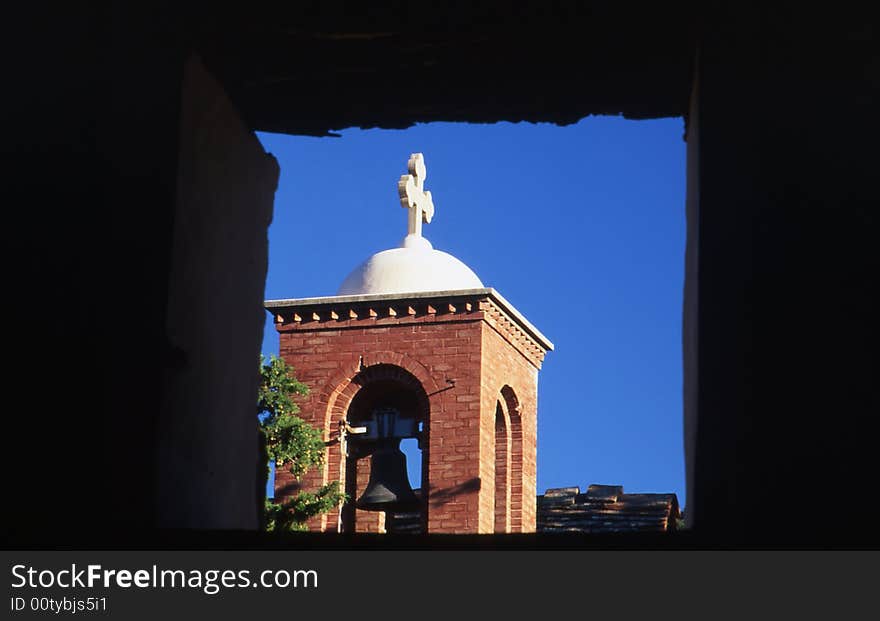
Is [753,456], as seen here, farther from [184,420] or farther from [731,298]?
[184,420]

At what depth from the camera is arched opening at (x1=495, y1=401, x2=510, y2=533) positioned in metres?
23.6

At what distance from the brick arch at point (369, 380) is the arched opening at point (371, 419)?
0.5 inches

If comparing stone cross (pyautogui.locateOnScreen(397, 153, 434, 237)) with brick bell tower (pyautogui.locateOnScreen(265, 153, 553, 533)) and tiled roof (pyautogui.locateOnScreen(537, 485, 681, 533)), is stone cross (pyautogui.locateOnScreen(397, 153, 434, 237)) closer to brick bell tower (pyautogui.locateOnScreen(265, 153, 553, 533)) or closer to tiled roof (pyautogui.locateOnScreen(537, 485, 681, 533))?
brick bell tower (pyautogui.locateOnScreen(265, 153, 553, 533))

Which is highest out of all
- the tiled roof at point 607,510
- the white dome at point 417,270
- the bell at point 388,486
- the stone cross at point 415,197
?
the stone cross at point 415,197

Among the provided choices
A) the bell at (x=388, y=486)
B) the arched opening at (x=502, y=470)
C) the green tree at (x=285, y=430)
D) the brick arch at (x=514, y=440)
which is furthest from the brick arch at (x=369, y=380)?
the green tree at (x=285, y=430)

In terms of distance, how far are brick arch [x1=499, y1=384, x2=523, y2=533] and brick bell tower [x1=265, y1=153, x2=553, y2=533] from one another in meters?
0.03

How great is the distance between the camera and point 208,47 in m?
4.64

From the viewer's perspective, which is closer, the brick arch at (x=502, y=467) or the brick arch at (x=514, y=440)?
the brick arch at (x=502, y=467)

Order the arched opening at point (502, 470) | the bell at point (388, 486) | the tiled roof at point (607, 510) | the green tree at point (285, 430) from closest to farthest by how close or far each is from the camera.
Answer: the tiled roof at point (607, 510) < the green tree at point (285, 430) < the bell at point (388, 486) < the arched opening at point (502, 470)

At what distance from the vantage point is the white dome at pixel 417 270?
2266 centimetres

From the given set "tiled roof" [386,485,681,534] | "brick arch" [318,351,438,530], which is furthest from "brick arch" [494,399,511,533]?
"tiled roof" [386,485,681,534]

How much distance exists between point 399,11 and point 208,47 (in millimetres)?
466

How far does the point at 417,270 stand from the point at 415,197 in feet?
2.82

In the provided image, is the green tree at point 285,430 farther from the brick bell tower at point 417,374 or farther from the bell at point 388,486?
the brick bell tower at point 417,374
